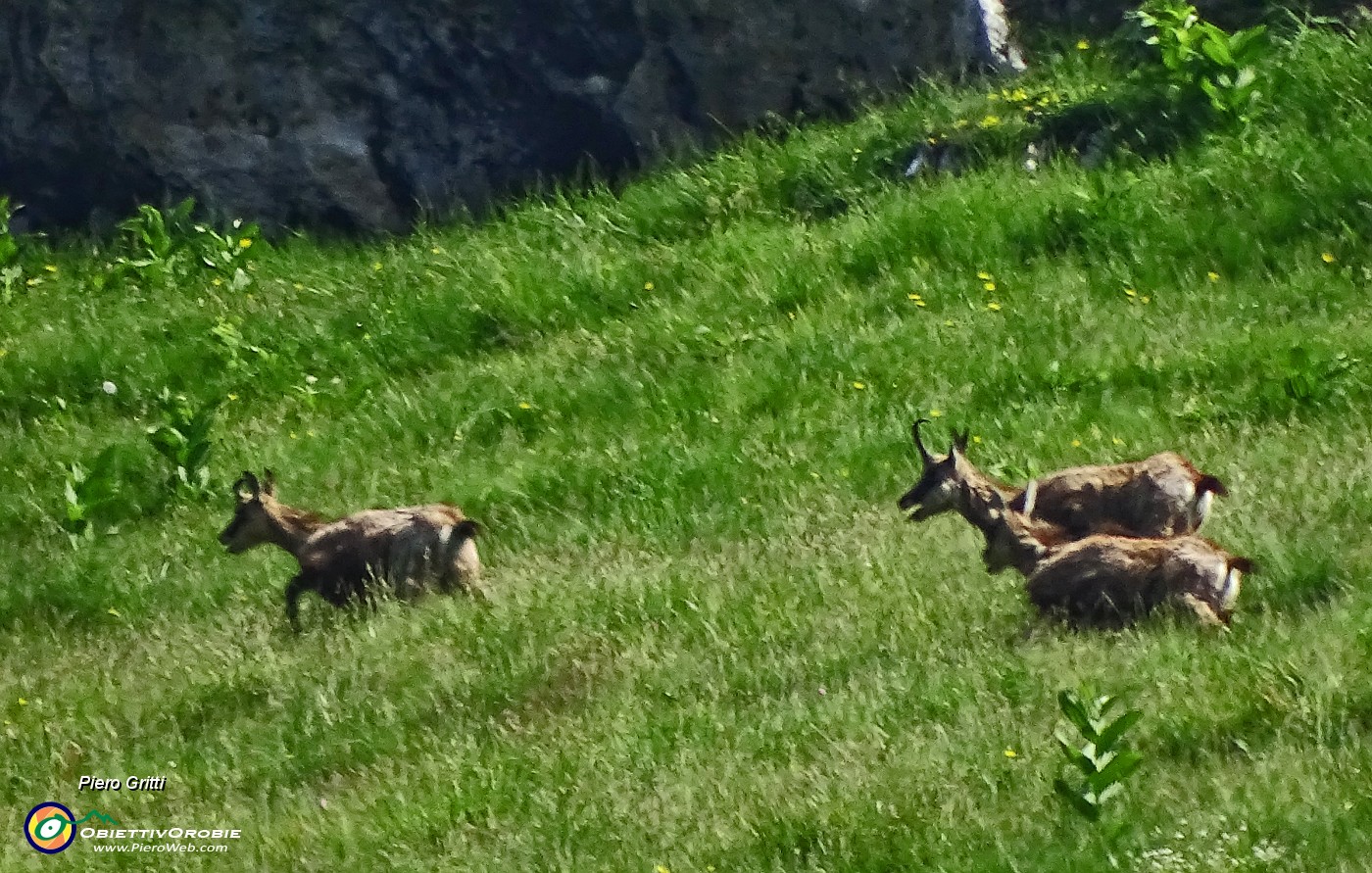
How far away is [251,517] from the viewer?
10.5m

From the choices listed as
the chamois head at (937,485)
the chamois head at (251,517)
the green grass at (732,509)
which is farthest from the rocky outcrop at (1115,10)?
the chamois head at (251,517)

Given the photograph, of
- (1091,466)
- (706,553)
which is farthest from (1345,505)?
(706,553)

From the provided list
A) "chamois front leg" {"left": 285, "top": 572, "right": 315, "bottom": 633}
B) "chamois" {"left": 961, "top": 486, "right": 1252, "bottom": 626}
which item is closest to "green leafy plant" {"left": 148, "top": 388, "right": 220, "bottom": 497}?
"chamois front leg" {"left": 285, "top": 572, "right": 315, "bottom": 633}

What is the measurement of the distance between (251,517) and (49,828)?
8.36 feet

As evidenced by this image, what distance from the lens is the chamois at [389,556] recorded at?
32.1 feet

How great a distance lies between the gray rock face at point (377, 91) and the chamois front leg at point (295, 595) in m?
5.47

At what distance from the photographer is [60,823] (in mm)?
8250

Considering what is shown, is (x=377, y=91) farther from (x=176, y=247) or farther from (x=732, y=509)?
(x=732, y=509)

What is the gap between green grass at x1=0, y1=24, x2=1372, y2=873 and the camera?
6.96 meters

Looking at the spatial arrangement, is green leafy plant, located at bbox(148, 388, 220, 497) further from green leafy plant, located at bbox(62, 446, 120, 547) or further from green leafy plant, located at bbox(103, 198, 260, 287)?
green leafy plant, located at bbox(103, 198, 260, 287)

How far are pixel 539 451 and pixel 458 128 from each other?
438cm

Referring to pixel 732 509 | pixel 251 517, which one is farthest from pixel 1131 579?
pixel 251 517

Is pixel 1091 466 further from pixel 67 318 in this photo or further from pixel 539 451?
pixel 67 318

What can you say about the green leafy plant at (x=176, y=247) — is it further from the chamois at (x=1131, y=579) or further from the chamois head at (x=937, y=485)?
the chamois at (x=1131, y=579)
